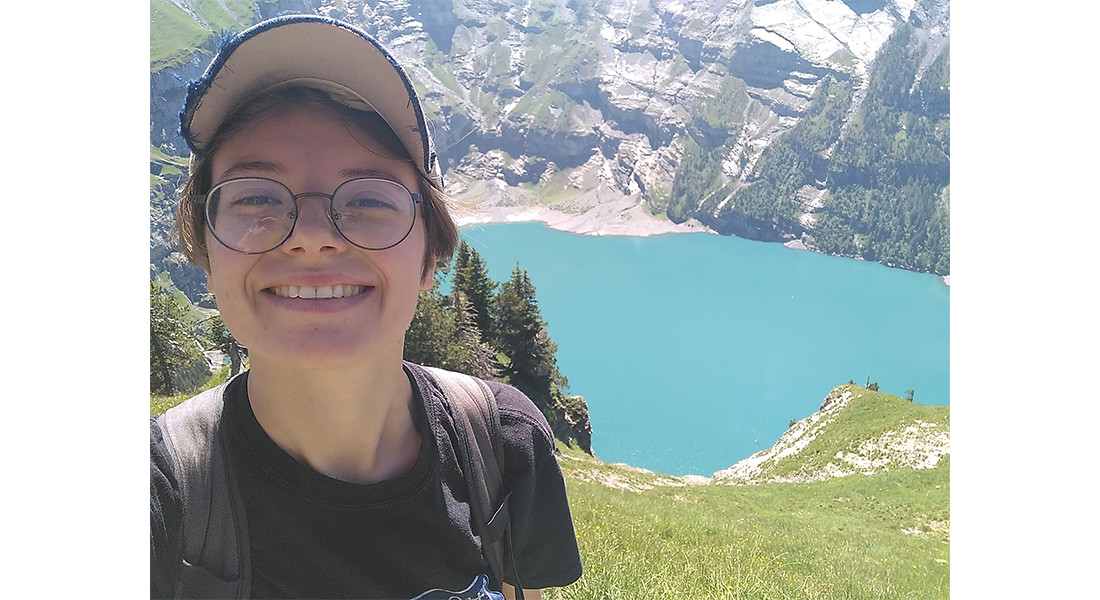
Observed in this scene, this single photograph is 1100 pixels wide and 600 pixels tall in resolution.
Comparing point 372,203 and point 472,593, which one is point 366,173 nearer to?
point 372,203

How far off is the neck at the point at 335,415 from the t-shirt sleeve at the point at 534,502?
0.36 meters

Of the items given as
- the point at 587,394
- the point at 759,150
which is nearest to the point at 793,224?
the point at 759,150

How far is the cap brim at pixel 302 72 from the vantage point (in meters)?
1.57

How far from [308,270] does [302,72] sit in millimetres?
593

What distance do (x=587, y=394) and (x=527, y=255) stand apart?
70.9 metres

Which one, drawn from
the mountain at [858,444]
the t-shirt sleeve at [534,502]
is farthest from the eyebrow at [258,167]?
the mountain at [858,444]

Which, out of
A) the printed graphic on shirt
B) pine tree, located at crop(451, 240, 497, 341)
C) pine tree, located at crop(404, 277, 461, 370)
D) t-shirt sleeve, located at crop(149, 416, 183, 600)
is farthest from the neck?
pine tree, located at crop(451, 240, 497, 341)

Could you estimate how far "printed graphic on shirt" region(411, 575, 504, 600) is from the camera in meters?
1.61

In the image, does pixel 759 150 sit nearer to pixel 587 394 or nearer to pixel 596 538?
pixel 587 394

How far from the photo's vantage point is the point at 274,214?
1489 mm

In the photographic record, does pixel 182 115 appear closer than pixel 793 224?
Yes

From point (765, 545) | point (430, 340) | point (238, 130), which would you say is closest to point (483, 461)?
point (238, 130)

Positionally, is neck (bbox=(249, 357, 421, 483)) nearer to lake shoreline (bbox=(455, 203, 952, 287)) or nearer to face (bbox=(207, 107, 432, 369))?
face (bbox=(207, 107, 432, 369))

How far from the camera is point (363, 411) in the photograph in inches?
66.7
